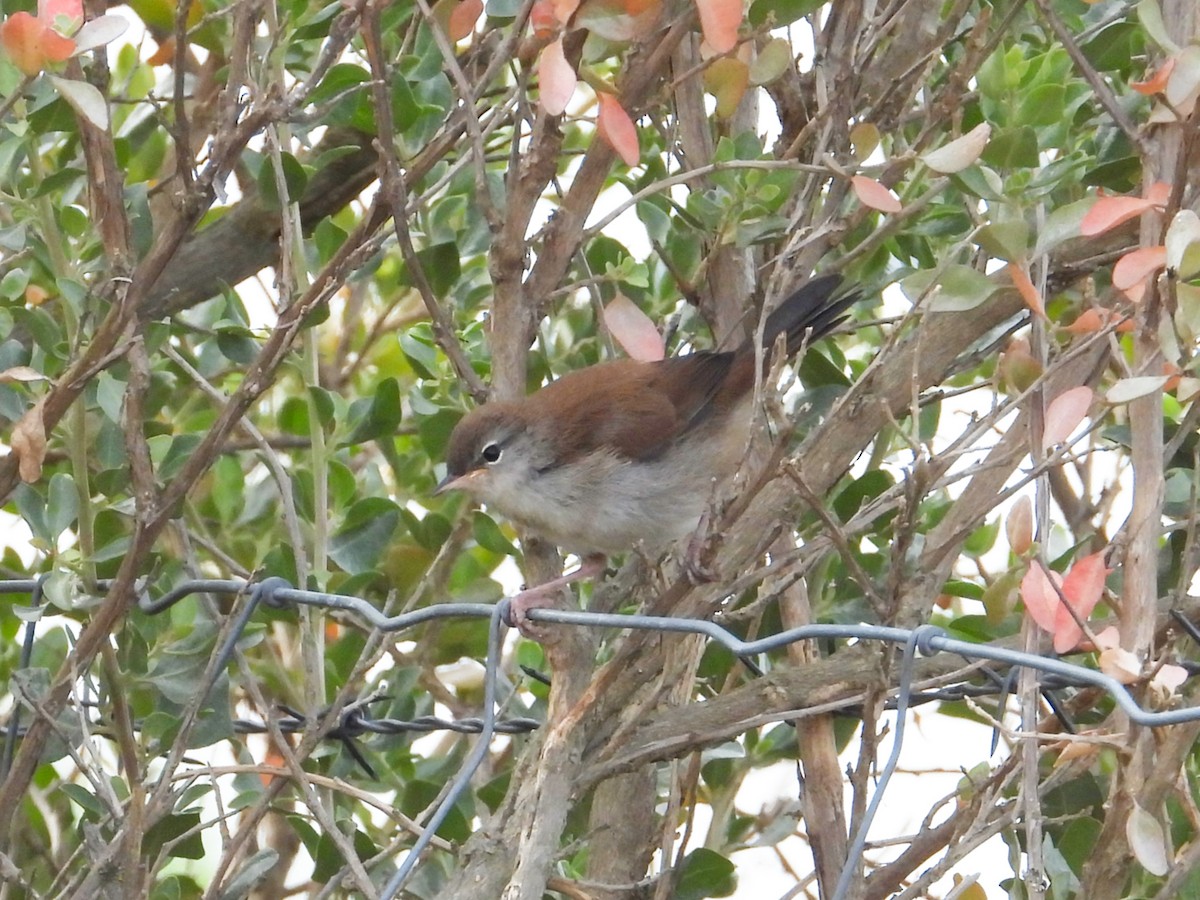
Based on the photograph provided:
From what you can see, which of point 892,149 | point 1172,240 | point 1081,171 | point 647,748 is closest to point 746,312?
Answer: point 892,149

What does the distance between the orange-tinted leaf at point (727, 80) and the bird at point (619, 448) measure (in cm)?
61

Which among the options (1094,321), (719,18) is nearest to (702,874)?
(1094,321)

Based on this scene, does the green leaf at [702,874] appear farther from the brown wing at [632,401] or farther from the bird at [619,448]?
the brown wing at [632,401]

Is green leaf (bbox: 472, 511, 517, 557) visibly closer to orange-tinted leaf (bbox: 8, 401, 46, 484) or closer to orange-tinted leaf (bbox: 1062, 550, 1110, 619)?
orange-tinted leaf (bbox: 8, 401, 46, 484)

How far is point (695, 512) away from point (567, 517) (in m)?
0.36

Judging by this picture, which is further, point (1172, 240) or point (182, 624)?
point (182, 624)

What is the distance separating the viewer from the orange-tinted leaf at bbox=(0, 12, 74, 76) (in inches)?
85.7

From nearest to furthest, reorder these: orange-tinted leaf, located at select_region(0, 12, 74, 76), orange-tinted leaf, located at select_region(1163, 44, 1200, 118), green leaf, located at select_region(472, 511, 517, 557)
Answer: orange-tinted leaf, located at select_region(1163, 44, 1200, 118)
orange-tinted leaf, located at select_region(0, 12, 74, 76)
green leaf, located at select_region(472, 511, 517, 557)

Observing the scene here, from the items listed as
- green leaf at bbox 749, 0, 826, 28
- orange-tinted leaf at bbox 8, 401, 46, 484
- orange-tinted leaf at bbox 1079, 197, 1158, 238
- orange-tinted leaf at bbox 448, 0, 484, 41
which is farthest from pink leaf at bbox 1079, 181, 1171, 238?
orange-tinted leaf at bbox 8, 401, 46, 484

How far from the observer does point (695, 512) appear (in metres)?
3.56

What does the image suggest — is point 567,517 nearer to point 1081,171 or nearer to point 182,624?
point 182,624

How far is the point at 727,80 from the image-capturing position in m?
2.58

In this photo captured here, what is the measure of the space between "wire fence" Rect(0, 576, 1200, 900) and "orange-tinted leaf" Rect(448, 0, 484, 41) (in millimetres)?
988

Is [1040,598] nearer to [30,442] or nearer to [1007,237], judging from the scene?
[1007,237]
